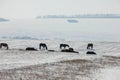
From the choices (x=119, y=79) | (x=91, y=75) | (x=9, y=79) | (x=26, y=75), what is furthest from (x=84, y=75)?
(x=9, y=79)

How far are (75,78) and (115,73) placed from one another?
4574 mm

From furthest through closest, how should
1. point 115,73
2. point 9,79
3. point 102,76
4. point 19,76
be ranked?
1. point 115,73
2. point 102,76
3. point 19,76
4. point 9,79

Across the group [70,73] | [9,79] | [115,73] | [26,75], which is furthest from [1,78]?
[115,73]

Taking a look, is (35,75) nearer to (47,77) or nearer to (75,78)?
(47,77)

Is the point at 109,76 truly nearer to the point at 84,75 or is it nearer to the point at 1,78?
the point at 84,75

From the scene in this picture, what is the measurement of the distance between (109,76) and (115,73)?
1.91m

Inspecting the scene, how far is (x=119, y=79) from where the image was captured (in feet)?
69.7

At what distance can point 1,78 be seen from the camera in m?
19.5

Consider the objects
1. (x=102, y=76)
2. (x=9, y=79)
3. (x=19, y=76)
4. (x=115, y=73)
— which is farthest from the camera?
(x=115, y=73)

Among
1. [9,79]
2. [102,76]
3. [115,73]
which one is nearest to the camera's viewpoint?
→ [9,79]

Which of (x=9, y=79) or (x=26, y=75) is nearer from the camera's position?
(x=9, y=79)

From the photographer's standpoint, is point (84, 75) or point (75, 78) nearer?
point (75, 78)

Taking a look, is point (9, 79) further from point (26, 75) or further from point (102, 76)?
point (102, 76)

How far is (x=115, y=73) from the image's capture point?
2423cm
